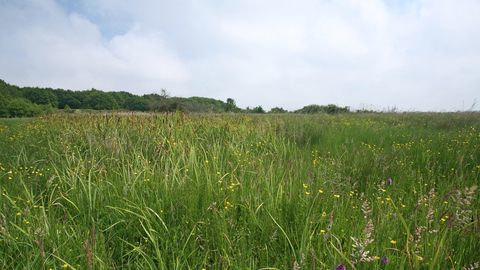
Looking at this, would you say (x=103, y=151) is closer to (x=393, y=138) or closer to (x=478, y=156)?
(x=478, y=156)

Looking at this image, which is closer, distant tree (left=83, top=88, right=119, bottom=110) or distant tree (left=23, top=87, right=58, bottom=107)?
distant tree (left=23, top=87, right=58, bottom=107)

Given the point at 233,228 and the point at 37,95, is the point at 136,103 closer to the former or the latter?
the point at 37,95

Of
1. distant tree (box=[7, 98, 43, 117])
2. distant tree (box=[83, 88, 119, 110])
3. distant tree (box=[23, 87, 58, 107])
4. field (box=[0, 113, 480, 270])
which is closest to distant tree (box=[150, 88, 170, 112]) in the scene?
distant tree (box=[7, 98, 43, 117])

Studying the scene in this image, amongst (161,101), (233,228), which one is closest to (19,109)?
(161,101)

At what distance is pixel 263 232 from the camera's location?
1.37 meters

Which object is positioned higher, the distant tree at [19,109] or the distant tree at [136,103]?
the distant tree at [136,103]

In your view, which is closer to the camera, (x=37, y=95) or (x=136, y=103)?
Answer: (x=37, y=95)

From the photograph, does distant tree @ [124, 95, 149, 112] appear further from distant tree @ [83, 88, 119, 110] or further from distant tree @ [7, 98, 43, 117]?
distant tree @ [7, 98, 43, 117]

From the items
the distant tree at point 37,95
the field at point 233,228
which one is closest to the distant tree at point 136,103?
the distant tree at point 37,95

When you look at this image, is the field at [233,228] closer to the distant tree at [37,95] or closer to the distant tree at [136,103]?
the distant tree at [136,103]

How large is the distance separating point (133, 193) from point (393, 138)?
6.33 metres

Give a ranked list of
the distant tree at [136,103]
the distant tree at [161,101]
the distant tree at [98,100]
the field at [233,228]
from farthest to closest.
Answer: the distant tree at [98,100]
the distant tree at [136,103]
the distant tree at [161,101]
the field at [233,228]

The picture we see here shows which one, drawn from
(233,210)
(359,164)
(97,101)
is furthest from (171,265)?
(97,101)

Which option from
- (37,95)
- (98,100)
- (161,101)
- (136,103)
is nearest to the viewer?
(161,101)
